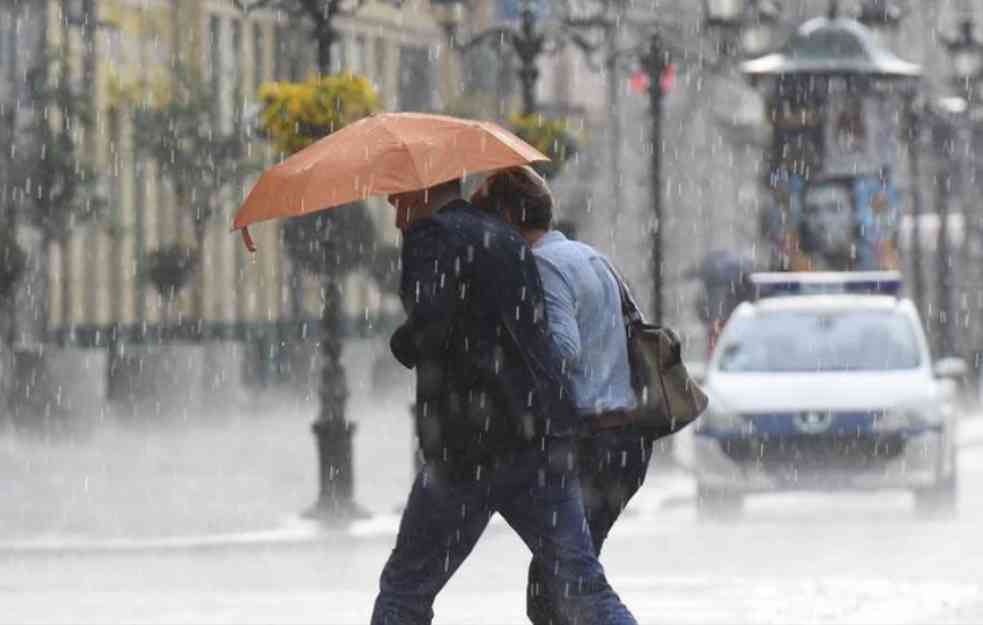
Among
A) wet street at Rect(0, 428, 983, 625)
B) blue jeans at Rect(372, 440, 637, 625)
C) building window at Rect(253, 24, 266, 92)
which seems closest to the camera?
blue jeans at Rect(372, 440, 637, 625)

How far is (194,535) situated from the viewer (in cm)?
1920

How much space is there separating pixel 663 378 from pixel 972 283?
38016mm

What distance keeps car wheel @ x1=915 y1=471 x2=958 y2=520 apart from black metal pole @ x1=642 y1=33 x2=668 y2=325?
A: 6415mm

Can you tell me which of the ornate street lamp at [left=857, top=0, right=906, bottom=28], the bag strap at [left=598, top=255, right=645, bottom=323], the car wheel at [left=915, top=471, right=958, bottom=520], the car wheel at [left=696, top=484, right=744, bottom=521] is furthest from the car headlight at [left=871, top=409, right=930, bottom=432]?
the ornate street lamp at [left=857, top=0, right=906, bottom=28]

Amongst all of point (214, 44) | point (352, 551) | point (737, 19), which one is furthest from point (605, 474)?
point (214, 44)

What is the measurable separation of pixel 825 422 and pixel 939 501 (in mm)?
1076

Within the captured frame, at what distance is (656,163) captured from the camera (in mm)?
27859

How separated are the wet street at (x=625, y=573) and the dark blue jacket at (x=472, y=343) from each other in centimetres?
488

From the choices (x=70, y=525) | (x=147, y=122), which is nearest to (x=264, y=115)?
(x=70, y=525)

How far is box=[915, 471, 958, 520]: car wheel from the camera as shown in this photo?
20.9m

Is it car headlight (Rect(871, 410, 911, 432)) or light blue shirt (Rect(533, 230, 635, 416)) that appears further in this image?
car headlight (Rect(871, 410, 911, 432))

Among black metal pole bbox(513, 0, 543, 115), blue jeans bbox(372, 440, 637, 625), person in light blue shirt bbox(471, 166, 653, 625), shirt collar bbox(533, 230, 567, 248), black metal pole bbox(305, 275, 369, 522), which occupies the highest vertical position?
black metal pole bbox(513, 0, 543, 115)

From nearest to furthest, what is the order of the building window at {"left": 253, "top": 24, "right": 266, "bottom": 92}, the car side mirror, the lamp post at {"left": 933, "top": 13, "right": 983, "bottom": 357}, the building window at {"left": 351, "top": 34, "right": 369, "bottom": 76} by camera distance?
1. the car side mirror
2. the lamp post at {"left": 933, "top": 13, "right": 983, "bottom": 357}
3. the building window at {"left": 253, "top": 24, "right": 266, "bottom": 92}
4. the building window at {"left": 351, "top": 34, "right": 369, "bottom": 76}

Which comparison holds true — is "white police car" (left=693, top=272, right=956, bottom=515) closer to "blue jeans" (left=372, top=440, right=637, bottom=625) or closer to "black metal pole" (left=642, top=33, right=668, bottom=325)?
"black metal pole" (left=642, top=33, right=668, bottom=325)
